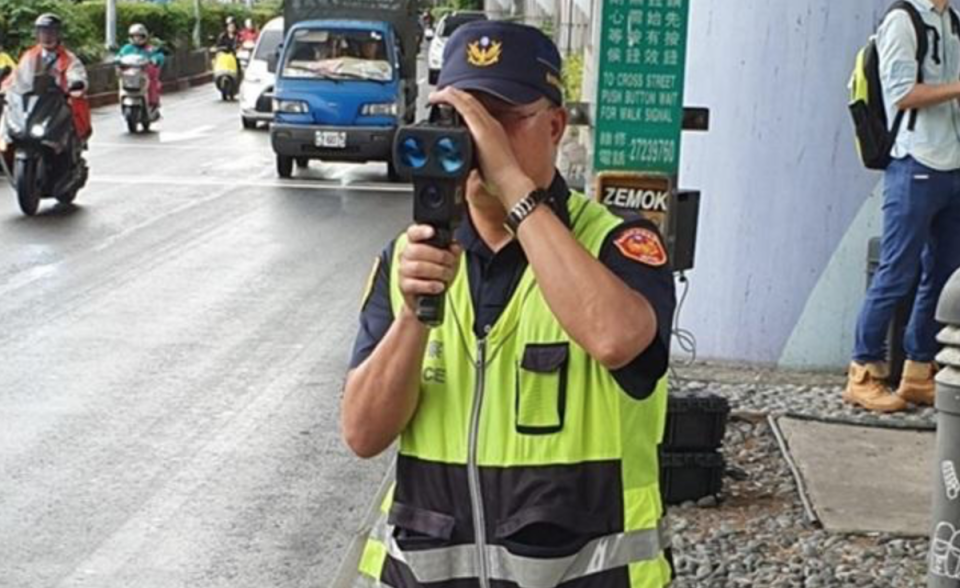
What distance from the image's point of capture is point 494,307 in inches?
108

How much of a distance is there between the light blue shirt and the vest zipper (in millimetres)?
4868

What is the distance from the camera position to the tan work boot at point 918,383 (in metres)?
7.60

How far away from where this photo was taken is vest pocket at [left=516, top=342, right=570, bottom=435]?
267cm

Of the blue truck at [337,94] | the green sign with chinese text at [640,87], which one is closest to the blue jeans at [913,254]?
the green sign with chinese text at [640,87]

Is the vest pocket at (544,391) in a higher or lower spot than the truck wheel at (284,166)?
higher

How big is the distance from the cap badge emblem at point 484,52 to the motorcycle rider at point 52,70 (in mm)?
13879

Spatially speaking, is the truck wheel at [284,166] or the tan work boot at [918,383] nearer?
the tan work boot at [918,383]

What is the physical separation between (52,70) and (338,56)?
5.63 meters

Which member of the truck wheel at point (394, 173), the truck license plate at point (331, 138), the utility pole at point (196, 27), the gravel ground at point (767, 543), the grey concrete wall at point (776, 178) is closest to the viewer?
the truck wheel at point (394, 173)

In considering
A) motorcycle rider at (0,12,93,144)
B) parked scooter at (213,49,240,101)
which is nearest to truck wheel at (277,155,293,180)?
motorcycle rider at (0,12,93,144)

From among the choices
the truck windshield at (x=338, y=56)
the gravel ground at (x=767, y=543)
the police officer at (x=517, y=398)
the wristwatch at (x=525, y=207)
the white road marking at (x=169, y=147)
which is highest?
the wristwatch at (x=525, y=207)

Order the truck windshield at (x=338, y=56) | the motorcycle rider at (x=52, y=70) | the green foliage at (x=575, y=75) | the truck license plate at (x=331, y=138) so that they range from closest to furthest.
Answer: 1. the green foliage at (x=575, y=75)
2. the motorcycle rider at (x=52, y=70)
3. the truck license plate at (x=331, y=138)
4. the truck windshield at (x=338, y=56)

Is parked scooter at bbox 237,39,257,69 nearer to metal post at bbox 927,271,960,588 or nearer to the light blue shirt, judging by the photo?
the light blue shirt

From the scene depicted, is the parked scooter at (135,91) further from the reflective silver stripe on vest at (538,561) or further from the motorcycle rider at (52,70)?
the reflective silver stripe on vest at (538,561)
